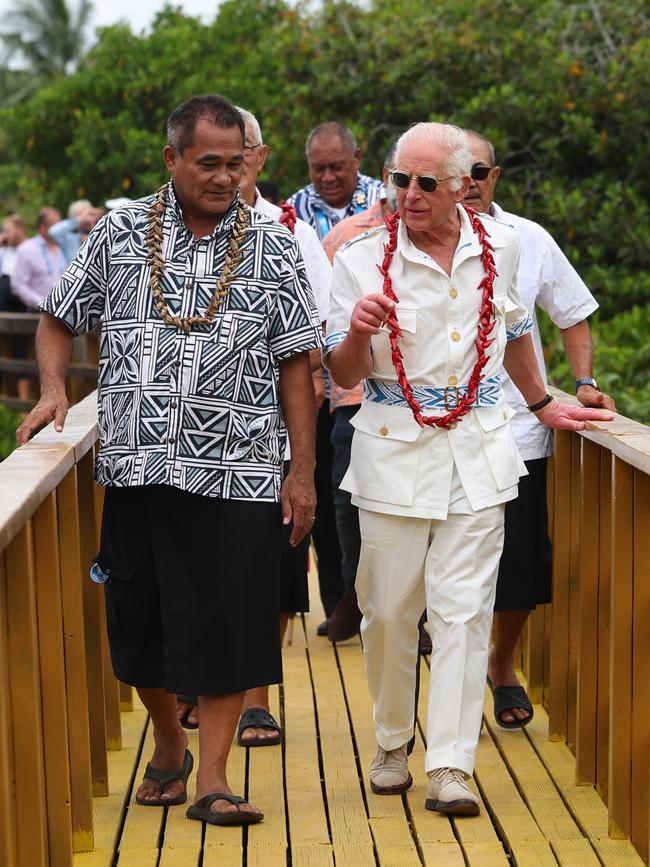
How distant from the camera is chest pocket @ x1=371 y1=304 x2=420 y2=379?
4.54m

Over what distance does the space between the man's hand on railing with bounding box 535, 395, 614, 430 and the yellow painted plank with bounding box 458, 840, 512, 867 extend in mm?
1288

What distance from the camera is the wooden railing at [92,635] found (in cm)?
347

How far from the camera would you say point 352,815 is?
4.64 meters

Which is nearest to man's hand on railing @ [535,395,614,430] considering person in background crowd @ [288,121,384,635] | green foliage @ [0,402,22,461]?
person in background crowd @ [288,121,384,635]

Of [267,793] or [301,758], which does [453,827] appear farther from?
[301,758]

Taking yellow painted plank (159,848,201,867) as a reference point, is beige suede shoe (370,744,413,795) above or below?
above

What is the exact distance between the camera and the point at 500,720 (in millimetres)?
5570

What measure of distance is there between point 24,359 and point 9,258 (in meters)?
2.18

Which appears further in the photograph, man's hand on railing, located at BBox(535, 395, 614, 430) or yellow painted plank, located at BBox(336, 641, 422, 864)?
man's hand on railing, located at BBox(535, 395, 614, 430)

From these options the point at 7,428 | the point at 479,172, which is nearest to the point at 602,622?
the point at 479,172

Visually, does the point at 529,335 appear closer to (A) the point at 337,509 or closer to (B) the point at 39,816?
(A) the point at 337,509

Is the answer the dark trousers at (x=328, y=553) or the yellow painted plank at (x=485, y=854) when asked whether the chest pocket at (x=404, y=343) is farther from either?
the dark trousers at (x=328, y=553)

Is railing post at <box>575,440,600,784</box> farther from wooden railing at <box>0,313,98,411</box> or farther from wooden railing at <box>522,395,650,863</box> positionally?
wooden railing at <box>0,313,98,411</box>

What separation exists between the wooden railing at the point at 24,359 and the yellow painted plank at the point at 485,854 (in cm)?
951
